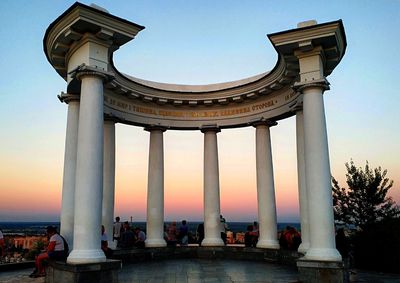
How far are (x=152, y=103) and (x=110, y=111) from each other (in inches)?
219

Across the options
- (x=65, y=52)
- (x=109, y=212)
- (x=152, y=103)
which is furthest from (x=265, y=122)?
(x=65, y=52)

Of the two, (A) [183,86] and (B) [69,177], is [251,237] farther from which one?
(B) [69,177]

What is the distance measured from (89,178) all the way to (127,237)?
57.2 ft

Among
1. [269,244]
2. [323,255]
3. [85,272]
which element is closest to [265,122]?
[269,244]

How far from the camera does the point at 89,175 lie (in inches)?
890

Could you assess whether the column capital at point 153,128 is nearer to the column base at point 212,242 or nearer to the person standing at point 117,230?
the person standing at point 117,230

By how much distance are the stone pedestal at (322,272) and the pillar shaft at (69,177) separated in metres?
→ 15.0

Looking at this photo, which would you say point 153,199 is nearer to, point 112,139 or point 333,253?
point 112,139

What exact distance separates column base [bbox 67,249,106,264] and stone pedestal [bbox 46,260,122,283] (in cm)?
35

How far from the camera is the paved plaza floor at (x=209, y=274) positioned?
2456 centimetres

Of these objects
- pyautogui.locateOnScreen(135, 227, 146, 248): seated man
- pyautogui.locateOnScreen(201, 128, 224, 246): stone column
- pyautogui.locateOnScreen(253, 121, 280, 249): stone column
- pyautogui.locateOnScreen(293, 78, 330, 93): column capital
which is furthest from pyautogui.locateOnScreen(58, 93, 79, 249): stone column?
pyautogui.locateOnScreen(253, 121, 280, 249): stone column

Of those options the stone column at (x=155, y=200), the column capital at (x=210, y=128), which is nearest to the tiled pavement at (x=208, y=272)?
the stone column at (x=155, y=200)

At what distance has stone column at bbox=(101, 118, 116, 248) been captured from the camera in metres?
34.6

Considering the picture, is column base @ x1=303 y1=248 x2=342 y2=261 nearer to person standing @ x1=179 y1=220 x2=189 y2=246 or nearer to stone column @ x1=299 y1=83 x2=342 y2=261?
stone column @ x1=299 y1=83 x2=342 y2=261
